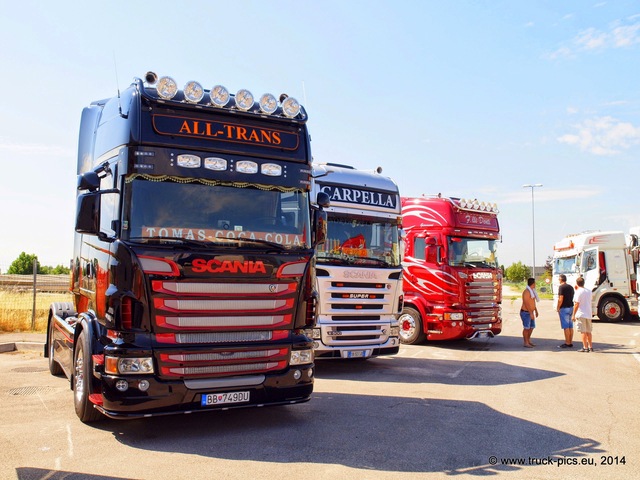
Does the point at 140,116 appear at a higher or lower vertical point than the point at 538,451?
higher

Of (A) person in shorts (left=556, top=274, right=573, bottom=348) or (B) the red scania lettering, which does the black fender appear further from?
(A) person in shorts (left=556, top=274, right=573, bottom=348)

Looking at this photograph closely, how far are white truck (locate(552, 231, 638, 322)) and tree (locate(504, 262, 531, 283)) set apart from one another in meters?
49.2

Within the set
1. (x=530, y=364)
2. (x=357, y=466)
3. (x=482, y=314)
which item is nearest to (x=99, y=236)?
(x=357, y=466)

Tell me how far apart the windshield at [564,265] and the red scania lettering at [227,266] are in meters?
19.6

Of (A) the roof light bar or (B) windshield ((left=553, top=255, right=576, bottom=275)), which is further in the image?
(B) windshield ((left=553, top=255, right=576, bottom=275))

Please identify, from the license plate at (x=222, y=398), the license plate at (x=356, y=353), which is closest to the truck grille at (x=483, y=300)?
the license plate at (x=356, y=353)

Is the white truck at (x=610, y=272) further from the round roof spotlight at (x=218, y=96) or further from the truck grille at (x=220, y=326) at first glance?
the round roof spotlight at (x=218, y=96)

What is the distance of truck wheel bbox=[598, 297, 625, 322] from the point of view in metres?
22.1

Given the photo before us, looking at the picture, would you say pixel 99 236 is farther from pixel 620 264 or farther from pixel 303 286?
pixel 620 264

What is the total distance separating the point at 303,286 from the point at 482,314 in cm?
878

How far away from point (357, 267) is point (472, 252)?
507 cm

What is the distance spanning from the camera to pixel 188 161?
6320 mm

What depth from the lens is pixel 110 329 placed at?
19.6 feet

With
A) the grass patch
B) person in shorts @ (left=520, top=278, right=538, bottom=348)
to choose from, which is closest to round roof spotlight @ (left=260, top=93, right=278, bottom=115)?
the grass patch
